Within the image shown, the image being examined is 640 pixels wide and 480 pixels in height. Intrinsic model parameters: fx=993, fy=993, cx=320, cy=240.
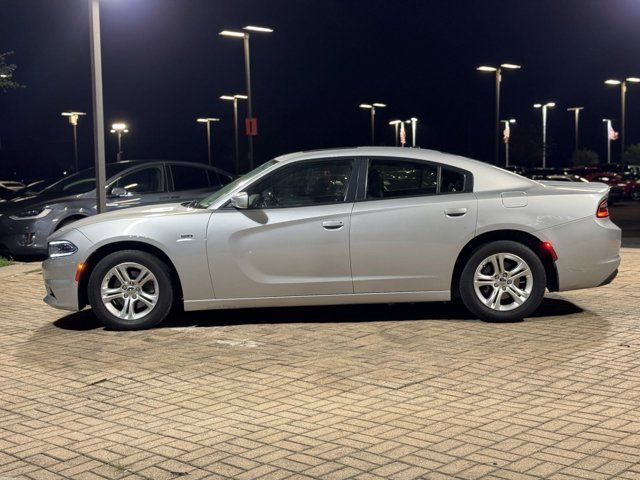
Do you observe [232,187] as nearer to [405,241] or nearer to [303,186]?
[303,186]

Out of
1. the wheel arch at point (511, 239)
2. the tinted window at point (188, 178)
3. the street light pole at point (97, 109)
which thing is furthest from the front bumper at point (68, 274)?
the tinted window at point (188, 178)

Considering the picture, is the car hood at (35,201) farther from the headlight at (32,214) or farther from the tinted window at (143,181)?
the tinted window at (143,181)

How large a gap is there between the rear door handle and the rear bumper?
736 millimetres

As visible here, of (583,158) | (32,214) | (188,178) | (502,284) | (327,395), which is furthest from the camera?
(583,158)

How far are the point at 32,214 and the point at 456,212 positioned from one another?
9.03m

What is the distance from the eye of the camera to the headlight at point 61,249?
8938 millimetres

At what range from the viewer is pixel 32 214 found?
15.7 m

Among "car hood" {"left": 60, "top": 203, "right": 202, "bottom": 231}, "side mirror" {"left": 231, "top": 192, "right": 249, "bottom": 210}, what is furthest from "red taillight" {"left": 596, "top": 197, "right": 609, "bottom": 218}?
"car hood" {"left": 60, "top": 203, "right": 202, "bottom": 231}

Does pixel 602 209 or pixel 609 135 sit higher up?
pixel 609 135

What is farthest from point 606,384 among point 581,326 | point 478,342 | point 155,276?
point 155,276

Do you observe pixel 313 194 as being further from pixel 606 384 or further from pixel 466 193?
pixel 606 384

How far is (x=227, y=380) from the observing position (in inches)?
271

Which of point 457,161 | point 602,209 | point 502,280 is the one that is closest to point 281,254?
point 457,161

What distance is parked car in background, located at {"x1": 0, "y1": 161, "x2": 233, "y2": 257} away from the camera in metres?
15.3
